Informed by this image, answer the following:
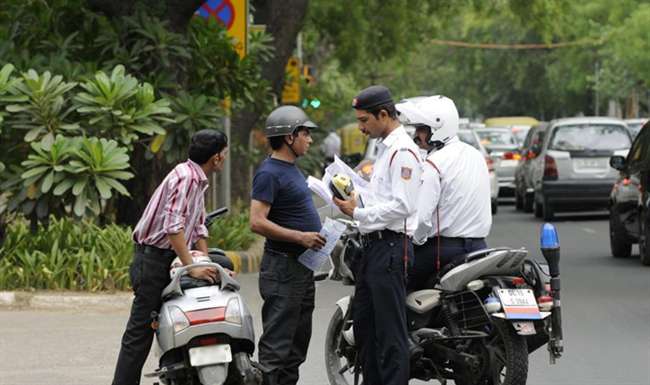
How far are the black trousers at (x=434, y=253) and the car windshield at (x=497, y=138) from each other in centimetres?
2752

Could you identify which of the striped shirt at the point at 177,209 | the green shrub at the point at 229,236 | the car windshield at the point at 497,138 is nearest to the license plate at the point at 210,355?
the striped shirt at the point at 177,209

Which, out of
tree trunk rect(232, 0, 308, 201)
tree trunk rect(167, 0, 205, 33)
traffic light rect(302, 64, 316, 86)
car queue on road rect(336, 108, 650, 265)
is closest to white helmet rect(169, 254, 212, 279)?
tree trunk rect(167, 0, 205, 33)

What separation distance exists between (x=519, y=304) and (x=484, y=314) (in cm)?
22

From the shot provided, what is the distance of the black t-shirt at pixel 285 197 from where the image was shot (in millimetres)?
8844

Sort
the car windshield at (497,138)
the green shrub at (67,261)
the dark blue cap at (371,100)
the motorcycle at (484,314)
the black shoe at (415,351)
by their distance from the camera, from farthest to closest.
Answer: the car windshield at (497,138), the green shrub at (67,261), the black shoe at (415,351), the motorcycle at (484,314), the dark blue cap at (371,100)

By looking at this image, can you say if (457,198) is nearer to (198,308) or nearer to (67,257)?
(198,308)

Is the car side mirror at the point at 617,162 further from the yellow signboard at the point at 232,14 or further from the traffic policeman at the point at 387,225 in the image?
the traffic policeman at the point at 387,225

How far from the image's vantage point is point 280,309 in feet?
29.0

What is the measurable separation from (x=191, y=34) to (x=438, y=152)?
9.70m

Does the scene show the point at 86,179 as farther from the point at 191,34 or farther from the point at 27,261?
the point at 191,34

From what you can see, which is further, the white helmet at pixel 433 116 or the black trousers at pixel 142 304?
the white helmet at pixel 433 116

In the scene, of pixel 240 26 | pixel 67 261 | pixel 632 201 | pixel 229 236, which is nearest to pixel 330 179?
pixel 67 261

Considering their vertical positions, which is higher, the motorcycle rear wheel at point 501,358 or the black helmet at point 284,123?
the black helmet at point 284,123

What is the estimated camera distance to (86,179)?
15.2 meters
